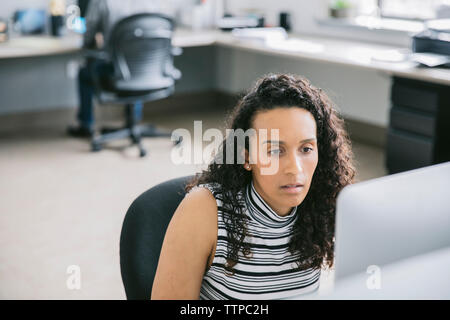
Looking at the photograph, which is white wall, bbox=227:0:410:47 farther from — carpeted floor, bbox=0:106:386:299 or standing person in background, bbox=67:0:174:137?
standing person in background, bbox=67:0:174:137

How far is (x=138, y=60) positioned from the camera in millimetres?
3785

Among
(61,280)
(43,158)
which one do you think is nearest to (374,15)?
(43,158)

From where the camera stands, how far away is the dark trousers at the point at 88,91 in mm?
3926

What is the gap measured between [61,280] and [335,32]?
2828 millimetres

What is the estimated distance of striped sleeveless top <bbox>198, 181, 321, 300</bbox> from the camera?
3.37 ft

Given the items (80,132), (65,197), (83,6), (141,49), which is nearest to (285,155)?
(65,197)

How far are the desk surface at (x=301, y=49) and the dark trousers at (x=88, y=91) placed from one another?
19cm

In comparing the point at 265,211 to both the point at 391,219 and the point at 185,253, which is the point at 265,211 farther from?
the point at 391,219

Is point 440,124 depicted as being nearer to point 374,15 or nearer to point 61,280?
point 374,15

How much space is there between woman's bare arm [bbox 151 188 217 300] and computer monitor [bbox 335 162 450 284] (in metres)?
0.35

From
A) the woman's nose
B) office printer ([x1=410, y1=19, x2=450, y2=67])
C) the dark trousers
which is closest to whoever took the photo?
the woman's nose

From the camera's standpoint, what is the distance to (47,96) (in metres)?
4.72

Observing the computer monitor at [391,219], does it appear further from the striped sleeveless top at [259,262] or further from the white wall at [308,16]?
the white wall at [308,16]

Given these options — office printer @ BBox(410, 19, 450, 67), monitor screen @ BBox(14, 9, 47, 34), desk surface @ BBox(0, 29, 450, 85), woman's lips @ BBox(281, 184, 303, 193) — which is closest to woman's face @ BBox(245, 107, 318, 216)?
woman's lips @ BBox(281, 184, 303, 193)
